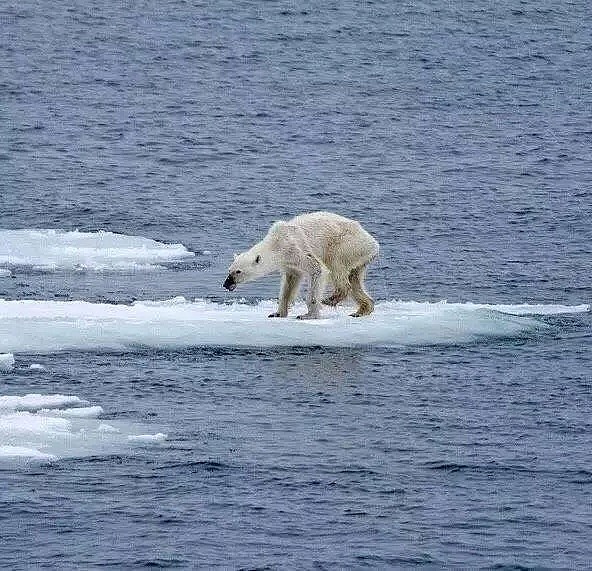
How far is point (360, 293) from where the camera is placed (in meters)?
20.5

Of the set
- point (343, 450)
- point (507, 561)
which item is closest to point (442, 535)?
point (507, 561)

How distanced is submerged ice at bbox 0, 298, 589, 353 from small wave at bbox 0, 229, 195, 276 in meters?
4.79

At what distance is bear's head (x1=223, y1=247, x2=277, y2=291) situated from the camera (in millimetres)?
19984

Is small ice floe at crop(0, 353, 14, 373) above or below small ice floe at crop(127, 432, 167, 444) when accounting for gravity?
below

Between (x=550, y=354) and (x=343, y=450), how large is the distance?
4525 millimetres

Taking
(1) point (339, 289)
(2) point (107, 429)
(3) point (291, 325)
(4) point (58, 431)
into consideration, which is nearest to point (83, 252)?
(1) point (339, 289)

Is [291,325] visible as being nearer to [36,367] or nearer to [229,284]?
[229,284]

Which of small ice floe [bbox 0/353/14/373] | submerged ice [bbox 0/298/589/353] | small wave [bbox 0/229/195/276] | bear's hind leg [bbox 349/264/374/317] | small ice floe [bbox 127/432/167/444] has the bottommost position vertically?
small wave [bbox 0/229/195/276]

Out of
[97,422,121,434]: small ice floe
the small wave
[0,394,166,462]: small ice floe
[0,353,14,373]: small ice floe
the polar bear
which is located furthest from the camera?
the small wave

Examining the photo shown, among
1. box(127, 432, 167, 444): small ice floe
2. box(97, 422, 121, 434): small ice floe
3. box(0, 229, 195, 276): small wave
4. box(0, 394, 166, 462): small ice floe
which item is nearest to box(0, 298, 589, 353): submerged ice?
box(0, 394, 166, 462): small ice floe

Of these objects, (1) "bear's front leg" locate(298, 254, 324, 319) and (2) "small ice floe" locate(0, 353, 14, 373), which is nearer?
(2) "small ice floe" locate(0, 353, 14, 373)

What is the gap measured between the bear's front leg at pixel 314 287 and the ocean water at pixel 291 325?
473 mm

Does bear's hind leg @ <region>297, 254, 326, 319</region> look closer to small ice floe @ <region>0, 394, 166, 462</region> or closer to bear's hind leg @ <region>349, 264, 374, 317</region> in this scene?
bear's hind leg @ <region>349, 264, 374, 317</region>

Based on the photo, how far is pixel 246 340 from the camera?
19297 mm
